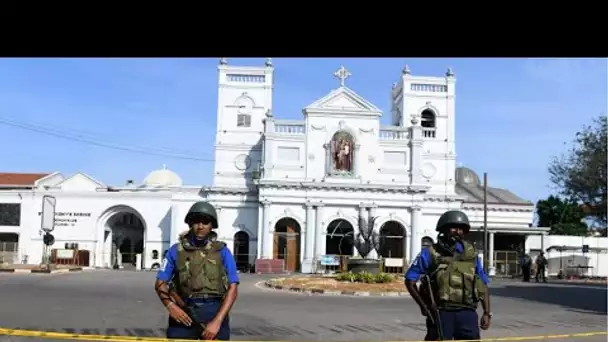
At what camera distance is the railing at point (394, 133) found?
5275cm

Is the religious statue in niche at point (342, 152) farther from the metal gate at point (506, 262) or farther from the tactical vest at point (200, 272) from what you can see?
the tactical vest at point (200, 272)

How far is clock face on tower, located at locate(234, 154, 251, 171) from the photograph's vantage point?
52656 mm

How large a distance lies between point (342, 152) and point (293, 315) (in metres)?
36.3

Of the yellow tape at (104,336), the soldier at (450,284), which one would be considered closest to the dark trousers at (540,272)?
the yellow tape at (104,336)

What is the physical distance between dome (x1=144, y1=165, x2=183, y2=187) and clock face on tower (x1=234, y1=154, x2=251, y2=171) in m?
6.74

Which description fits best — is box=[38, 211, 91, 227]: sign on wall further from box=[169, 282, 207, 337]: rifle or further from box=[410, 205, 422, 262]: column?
box=[169, 282, 207, 337]: rifle

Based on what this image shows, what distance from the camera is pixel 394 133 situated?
53031 mm

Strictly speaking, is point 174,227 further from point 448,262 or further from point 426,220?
point 448,262

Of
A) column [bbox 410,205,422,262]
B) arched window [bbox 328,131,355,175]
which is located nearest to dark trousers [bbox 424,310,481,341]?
arched window [bbox 328,131,355,175]

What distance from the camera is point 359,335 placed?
11906mm

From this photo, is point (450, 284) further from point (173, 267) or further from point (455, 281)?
point (173, 267)

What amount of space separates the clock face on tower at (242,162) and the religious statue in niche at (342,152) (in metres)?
6.59

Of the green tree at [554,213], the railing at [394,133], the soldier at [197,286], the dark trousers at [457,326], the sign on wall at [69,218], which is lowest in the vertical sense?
the dark trousers at [457,326]

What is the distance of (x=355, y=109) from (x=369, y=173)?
4850mm
